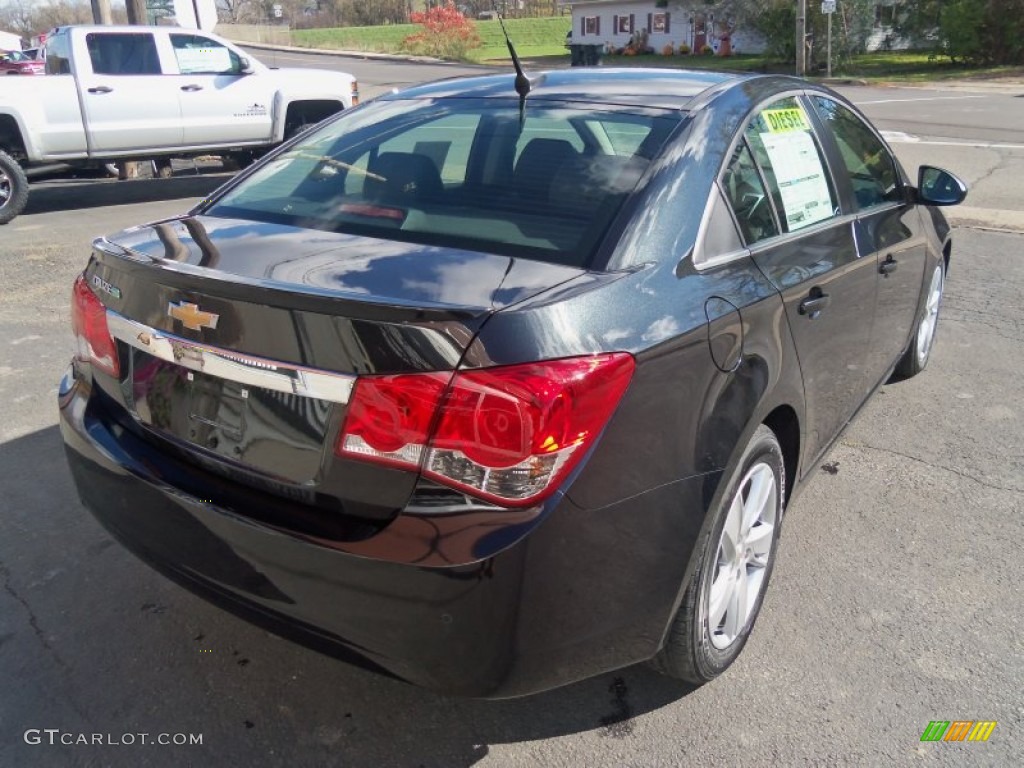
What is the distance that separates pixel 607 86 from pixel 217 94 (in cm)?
958

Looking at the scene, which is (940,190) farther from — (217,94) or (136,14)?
(136,14)

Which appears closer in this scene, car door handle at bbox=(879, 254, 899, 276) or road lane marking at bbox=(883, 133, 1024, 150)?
car door handle at bbox=(879, 254, 899, 276)

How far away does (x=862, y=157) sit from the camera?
381cm

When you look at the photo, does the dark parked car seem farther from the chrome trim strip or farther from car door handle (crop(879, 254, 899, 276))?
car door handle (crop(879, 254, 899, 276))

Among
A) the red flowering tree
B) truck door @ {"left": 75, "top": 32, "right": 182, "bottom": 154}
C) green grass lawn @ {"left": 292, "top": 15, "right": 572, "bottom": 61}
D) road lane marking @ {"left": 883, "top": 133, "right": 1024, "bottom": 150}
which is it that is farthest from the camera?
green grass lawn @ {"left": 292, "top": 15, "right": 572, "bottom": 61}

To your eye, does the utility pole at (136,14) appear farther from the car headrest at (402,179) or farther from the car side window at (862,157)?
the car side window at (862,157)

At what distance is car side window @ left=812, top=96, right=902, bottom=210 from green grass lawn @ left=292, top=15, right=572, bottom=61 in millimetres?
57456

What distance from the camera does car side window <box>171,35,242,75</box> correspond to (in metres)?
11.2

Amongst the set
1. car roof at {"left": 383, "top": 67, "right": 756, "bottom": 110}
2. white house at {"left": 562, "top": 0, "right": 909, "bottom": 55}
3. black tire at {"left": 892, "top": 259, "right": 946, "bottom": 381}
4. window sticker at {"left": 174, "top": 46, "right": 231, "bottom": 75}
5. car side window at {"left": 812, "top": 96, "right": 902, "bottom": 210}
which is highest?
white house at {"left": 562, "top": 0, "right": 909, "bottom": 55}

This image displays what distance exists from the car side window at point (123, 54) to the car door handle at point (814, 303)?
1017 centimetres

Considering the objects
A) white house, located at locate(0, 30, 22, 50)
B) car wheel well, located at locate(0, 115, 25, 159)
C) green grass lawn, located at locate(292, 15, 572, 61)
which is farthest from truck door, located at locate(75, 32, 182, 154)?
green grass lawn, located at locate(292, 15, 572, 61)

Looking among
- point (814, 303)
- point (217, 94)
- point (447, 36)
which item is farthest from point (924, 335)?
point (447, 36)

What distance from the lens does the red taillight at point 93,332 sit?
2.50 m

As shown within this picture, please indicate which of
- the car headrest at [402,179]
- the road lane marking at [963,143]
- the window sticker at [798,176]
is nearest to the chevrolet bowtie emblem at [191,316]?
the car headrest at [402,179]
